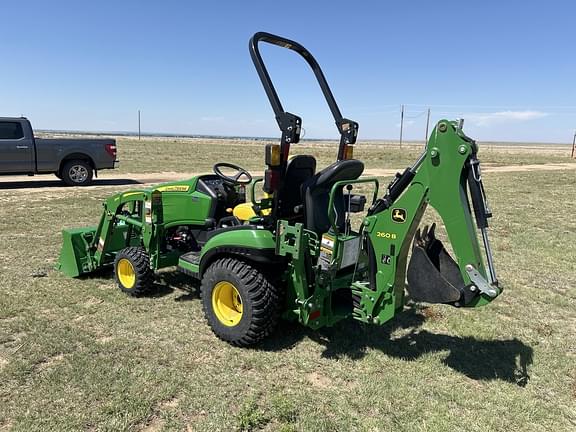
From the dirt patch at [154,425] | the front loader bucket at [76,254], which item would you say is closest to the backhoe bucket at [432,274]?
the dirt patch at [154,425]

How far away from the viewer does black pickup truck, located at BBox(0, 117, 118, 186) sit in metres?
13.7

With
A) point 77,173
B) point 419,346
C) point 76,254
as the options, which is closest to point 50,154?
point 77,173

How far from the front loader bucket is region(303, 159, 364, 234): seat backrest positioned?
325cm

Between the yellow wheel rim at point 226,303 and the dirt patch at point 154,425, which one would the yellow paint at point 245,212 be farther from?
the dirt patch at point 154,425

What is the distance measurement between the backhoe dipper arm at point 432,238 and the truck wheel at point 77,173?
13.2 metres

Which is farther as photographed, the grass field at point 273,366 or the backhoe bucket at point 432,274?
the backhoe bucket at point 432,274

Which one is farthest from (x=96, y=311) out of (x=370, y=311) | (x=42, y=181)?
(x=42, y=181)

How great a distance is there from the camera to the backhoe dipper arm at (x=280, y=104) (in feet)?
12.2

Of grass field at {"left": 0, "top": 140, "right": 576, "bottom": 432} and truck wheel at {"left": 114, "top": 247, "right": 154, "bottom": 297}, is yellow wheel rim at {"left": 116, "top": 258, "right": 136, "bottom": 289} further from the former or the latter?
grass field at {"left": 0, "top": 140, "right": 576, "bottom": 432}

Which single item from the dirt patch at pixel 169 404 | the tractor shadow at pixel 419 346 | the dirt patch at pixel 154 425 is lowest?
the dirt patch at pixel 154 425

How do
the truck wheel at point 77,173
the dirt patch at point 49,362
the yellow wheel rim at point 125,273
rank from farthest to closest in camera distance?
the truck wheel at point 77,173 < the yellow wheel rim at point 125,273 < the dirt patch at point 49,362


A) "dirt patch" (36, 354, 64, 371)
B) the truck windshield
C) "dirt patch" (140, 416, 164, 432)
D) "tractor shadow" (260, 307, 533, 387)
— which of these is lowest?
"dirt patch" (140, 416, 164, 432)

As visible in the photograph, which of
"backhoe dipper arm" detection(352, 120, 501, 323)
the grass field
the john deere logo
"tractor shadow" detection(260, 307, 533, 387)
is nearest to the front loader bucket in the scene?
the grass field

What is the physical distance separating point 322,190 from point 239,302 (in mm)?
1292
